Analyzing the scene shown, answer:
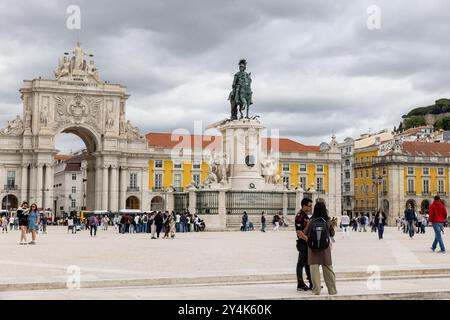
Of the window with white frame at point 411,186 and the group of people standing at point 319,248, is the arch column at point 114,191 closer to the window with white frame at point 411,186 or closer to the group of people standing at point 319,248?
the window with white frame at point 411,186

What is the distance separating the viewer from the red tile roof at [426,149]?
92356 mm

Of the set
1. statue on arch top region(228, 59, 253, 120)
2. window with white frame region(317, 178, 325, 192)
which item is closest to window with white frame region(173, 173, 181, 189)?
window with white frame region(317, 178, 325, 192)

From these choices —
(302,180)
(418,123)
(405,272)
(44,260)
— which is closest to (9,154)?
(302,180)

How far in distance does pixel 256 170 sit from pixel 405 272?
25.4 meters

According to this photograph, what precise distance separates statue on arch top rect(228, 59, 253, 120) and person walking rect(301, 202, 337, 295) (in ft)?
94.1

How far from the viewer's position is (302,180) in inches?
3629

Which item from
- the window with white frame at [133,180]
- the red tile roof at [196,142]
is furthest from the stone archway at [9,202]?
the red tile roof at [196,142]

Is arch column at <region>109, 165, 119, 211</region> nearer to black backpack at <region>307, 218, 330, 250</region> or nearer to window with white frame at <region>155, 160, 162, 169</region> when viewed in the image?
window with white frame at <region>155, 160, 162, 169</region>

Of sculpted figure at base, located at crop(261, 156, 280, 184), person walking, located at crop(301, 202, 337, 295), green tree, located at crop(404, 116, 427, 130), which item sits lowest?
person walking, located at crop(301, 202, 337, 295)

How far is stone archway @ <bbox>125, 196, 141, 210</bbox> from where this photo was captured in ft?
288

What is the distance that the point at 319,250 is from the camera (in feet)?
33.2

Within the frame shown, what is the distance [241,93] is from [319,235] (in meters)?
29.0

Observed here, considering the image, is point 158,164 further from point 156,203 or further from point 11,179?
point 11,179

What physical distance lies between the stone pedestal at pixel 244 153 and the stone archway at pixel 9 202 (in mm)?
50886
